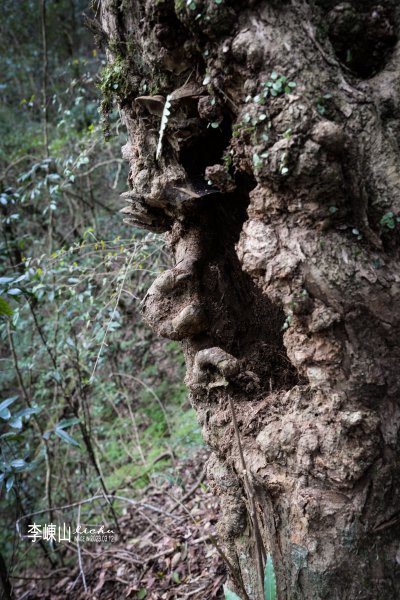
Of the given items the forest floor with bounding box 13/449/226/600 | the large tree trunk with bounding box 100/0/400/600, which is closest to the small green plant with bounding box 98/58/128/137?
the large tree trunk with bounding box 100/0/400/600

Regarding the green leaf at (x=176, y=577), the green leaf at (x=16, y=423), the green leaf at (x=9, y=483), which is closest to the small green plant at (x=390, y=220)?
the green leaf at (x=16, y=423)

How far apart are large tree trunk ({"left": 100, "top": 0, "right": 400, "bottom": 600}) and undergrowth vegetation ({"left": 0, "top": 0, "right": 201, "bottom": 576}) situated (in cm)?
154

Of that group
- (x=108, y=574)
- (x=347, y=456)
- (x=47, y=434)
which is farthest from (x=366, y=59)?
(x=108, y=574)

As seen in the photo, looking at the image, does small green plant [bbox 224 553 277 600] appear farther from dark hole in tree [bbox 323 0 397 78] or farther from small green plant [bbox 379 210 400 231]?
dark hole in tree [bbox 323 0 397 78]

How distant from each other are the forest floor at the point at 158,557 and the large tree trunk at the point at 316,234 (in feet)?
3.97

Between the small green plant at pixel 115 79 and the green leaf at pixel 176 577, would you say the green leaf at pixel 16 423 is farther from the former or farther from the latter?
the small green plant at pixel 115 79

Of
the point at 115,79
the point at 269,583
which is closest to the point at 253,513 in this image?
the point at 269,583

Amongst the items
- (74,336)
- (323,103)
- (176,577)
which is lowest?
(176,577)

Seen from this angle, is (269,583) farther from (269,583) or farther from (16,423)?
(16,423)

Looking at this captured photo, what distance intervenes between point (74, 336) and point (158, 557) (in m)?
1.73

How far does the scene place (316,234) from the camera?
1.45 meters

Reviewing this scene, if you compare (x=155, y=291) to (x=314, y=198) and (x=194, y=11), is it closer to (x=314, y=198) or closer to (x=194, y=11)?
(x=314, y=198)

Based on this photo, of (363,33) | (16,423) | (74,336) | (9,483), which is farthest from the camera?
(74,336)

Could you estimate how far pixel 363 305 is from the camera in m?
1.41
